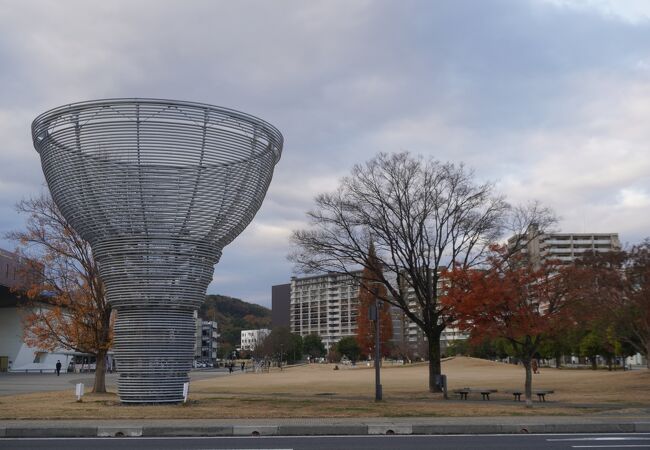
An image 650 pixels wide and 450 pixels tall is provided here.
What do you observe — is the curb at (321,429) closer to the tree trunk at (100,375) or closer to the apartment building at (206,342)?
the tree trunk at (100,375)

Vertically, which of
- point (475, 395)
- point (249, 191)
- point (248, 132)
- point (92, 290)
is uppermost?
point (248, 132)

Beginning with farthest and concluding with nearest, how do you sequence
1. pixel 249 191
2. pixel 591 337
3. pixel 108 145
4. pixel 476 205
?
1. pixel 591 337
2. pixel 476 205
3. pixel 249 191
4. pixel 108 145

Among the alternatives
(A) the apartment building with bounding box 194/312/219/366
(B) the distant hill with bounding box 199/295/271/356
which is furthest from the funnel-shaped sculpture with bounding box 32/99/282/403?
(B) the distant hill with bounding box 199/295/271/356

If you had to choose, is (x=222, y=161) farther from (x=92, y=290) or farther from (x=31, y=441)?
(x=92, y=290)

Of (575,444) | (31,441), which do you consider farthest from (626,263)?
(31,441)

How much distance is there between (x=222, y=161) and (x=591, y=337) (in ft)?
176

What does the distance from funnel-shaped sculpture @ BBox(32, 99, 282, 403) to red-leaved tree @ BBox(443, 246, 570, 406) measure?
8.50 meters

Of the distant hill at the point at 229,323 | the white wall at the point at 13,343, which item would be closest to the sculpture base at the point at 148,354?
the white wall at the point at 13,343

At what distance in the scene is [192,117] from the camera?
19312 millimetres

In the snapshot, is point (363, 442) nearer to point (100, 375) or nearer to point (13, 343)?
point (100, 375)

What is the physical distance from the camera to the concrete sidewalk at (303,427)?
13922 millimetres

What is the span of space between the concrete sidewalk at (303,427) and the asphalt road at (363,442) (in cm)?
64

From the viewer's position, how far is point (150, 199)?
63.6 ft

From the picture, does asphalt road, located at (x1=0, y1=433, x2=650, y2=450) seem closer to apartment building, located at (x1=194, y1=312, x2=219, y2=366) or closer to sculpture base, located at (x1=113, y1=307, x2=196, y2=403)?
sculpture base, located at (x1=113, y1=307, x2=196, y2=403)
